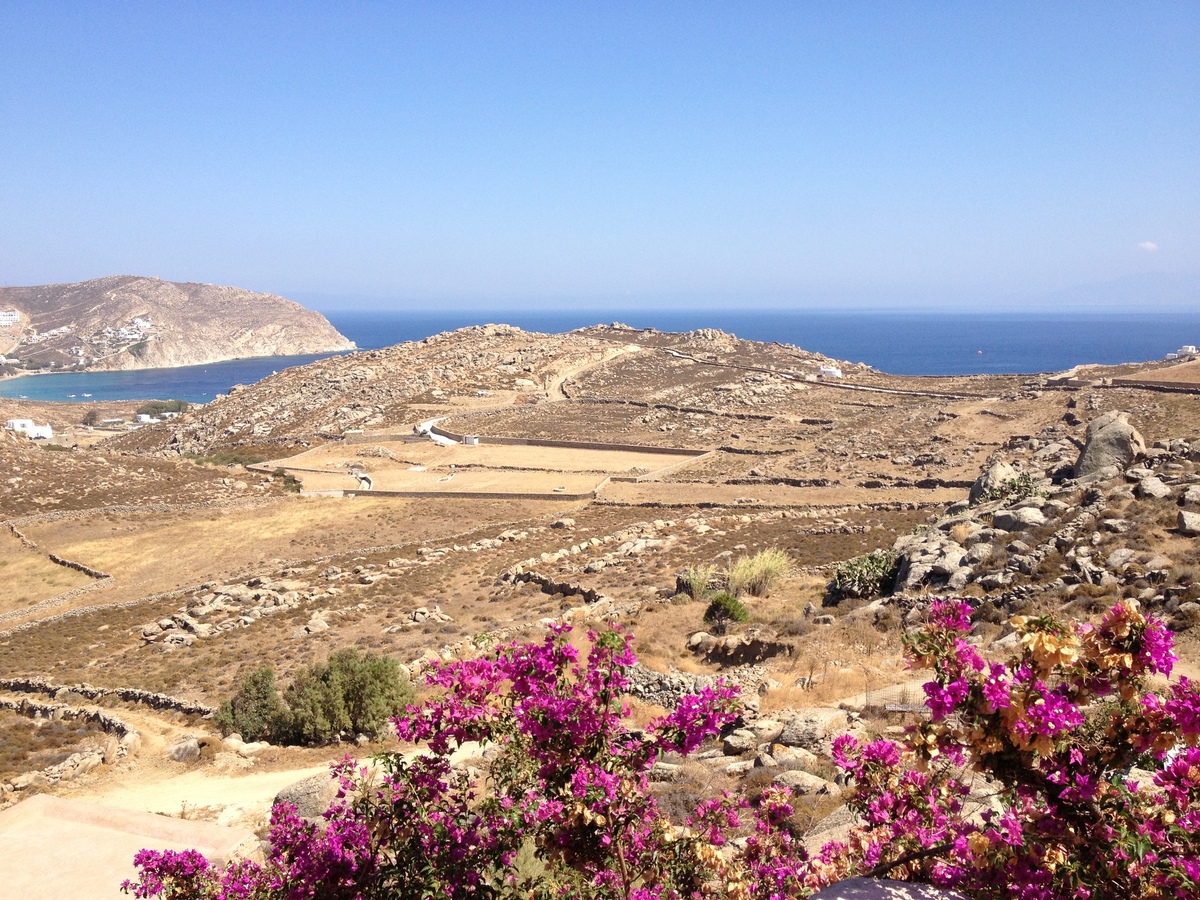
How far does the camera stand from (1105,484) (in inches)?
650

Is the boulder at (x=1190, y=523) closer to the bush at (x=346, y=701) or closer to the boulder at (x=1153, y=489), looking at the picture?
the boulder at (x=1153, y=489)

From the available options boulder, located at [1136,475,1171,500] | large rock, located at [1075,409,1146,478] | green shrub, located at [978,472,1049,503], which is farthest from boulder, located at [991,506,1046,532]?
large rock, located at [1075,409,1146,478]

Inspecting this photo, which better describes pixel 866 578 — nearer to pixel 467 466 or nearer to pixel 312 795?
pixel 312 795

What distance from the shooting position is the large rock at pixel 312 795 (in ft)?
28.0

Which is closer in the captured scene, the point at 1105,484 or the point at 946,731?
the point at 946,731

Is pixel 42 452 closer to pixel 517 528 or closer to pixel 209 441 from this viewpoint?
pixel 209 441

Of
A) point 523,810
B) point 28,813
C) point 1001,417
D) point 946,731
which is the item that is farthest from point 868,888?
point 1001,417

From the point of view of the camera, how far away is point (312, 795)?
28.6 ft

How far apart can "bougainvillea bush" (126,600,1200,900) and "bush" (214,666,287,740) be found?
887 cm

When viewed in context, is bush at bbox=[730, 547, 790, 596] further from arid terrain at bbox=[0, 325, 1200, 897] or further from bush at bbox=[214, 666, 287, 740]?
bush at bbox=[214, 666, 287, 740]

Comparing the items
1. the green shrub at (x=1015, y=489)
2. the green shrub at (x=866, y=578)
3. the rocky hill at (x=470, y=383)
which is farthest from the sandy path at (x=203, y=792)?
the rocky hill at (x=470, y=383)

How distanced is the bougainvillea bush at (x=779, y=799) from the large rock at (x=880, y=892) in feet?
0.32

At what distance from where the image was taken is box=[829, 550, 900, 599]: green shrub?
15766mm

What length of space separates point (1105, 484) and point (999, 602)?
5925mm
